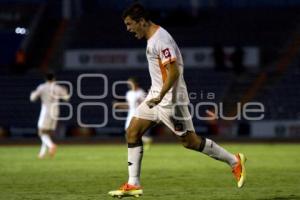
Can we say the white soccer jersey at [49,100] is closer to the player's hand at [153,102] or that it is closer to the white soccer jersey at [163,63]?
the white soccer jersey at [163,63]

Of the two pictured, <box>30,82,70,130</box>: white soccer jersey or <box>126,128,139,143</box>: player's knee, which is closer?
<box>126,128,139,143</box>: player's knee

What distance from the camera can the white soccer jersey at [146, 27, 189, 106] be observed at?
10.8 metres

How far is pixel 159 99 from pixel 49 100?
12.4 meters

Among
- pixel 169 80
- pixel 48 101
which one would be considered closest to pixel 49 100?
pixel 48 101

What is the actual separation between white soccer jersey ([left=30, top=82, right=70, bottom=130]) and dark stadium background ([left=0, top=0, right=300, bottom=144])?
8641 mm

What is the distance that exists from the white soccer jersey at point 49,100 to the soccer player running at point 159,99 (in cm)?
1124

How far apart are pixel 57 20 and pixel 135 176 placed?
102ft

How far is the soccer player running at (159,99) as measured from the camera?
10742 millimetres

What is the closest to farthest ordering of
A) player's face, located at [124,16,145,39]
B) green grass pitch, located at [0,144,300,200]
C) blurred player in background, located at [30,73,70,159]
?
player's face, located at [124,16,145,39], green grass pitch, located at [0,144,300,200], blurred player in background, located at [30,73,70,159]

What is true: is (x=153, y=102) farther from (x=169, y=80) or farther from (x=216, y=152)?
(x=216, y=152)

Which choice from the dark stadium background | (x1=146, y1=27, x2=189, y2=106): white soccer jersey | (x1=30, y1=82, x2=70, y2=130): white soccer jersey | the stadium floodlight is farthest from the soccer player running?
the stadium floodlight

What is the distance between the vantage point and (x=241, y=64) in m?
36.4

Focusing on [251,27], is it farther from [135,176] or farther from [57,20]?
[135,176]

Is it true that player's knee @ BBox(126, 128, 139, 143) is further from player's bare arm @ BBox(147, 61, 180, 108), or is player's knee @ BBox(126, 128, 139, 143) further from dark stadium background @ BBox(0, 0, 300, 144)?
dark stadium background @ BBox(0, 0, 300, 144)
